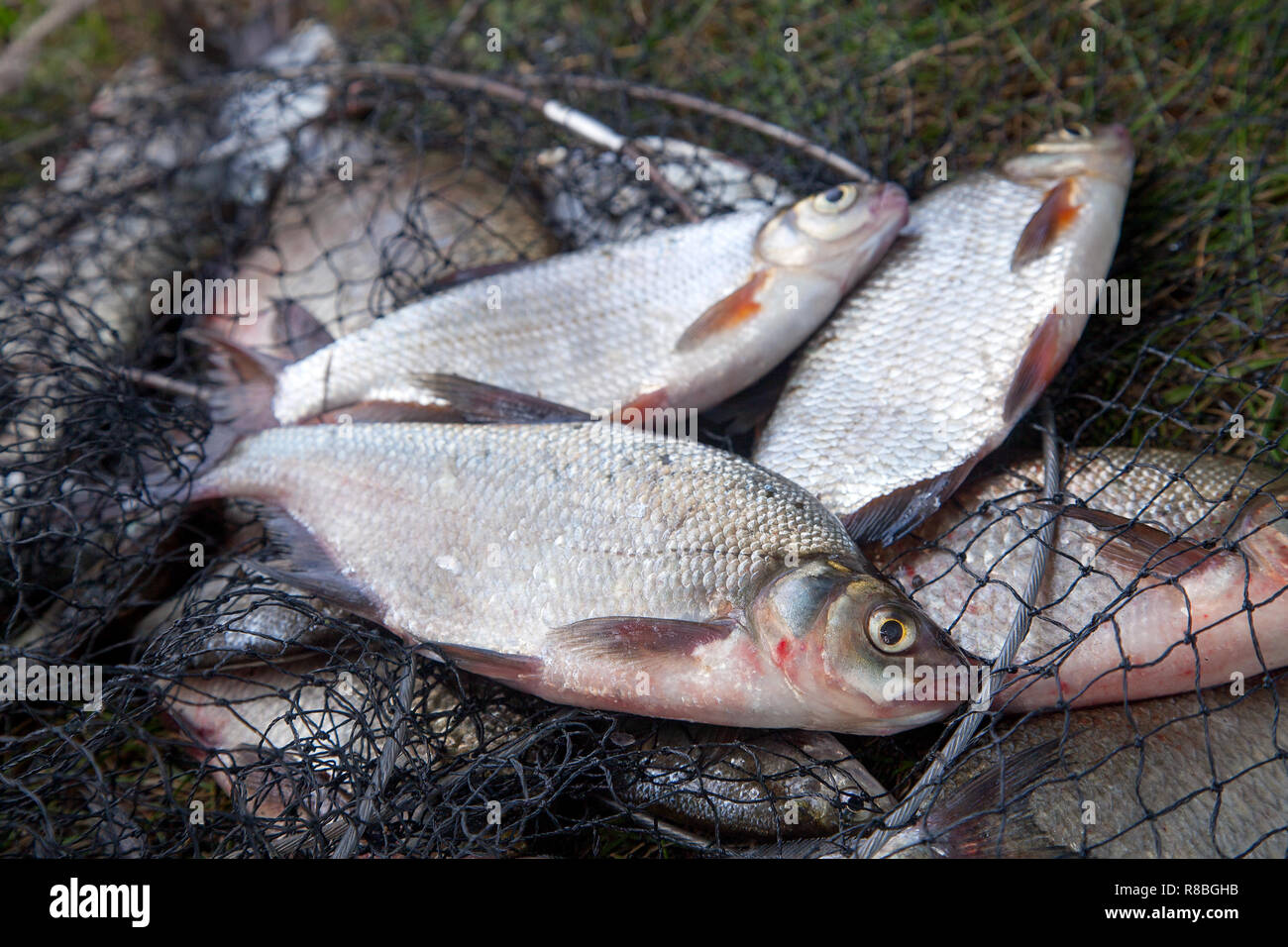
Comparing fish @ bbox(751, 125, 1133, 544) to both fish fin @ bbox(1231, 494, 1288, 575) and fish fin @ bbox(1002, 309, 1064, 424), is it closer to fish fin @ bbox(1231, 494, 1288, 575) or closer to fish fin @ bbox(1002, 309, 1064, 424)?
fish fin @ bbox(1002, 309, 1064, 424)

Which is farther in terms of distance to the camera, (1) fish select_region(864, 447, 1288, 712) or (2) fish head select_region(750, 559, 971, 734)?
(1) fish select_region(864, 447, 1288, 712)

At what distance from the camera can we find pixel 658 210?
3414mm

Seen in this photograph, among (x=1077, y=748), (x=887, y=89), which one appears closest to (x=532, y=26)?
(x=887, y=89)

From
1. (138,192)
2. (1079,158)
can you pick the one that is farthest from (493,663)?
(138,192)

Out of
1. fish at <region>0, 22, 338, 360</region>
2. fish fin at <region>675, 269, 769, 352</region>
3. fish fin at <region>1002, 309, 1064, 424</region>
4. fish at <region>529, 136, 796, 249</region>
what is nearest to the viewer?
fish fin at <region>1002, 309, 1064, 424</region>

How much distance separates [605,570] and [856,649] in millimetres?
573

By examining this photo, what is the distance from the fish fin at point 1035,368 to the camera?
244 centimetres

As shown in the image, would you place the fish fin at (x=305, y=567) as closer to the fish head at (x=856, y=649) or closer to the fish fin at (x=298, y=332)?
the fish fin at (x=298, y=332)

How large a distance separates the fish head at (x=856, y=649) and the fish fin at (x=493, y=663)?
1.70ft

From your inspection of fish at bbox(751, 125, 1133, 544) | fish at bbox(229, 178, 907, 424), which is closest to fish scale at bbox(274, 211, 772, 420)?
fish at bbox(229, 178, 907, 424)

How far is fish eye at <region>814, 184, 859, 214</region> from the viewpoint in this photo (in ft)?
9.02

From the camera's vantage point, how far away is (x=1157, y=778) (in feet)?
6.79
